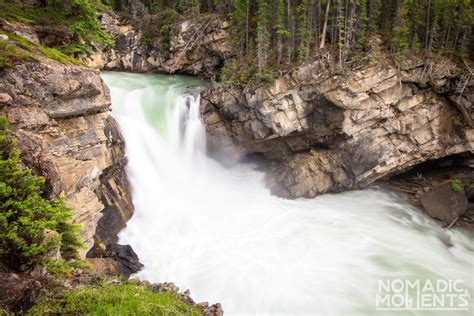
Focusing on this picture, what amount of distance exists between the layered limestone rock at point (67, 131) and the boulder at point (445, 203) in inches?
745

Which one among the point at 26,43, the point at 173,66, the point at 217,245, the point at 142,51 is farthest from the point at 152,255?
the point at 142,51

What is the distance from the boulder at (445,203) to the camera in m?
18.6

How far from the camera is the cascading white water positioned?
12.9m

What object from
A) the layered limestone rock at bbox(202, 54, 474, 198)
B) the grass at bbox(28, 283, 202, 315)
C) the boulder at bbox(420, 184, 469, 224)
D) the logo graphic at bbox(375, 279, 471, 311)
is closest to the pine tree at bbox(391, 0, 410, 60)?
the layered limestone rock at bbox(202, 54, 474, 198)

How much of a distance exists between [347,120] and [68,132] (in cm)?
1599

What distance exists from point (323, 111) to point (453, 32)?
36.2 feet

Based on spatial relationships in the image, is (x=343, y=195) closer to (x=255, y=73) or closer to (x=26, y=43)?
(x=255, y=73)

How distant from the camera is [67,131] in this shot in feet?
38.6

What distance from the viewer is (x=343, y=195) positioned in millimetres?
21625

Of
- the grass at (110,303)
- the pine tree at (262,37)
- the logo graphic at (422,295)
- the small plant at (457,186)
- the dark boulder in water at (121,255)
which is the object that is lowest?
the logo graphic at (422,295)

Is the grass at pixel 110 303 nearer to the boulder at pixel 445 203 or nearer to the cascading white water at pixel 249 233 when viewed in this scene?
the cascading white water at pixel 249 233

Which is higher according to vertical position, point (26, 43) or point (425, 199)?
point (26, 43)

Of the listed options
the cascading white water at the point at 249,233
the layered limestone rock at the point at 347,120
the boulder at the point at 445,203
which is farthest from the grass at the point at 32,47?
the boulder at the point at 445,203

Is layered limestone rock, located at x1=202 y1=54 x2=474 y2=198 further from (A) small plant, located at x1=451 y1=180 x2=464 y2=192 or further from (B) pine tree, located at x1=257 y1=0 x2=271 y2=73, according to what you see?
(A) small plant, located at x1=451 y1=180 x2=464 y2=192
